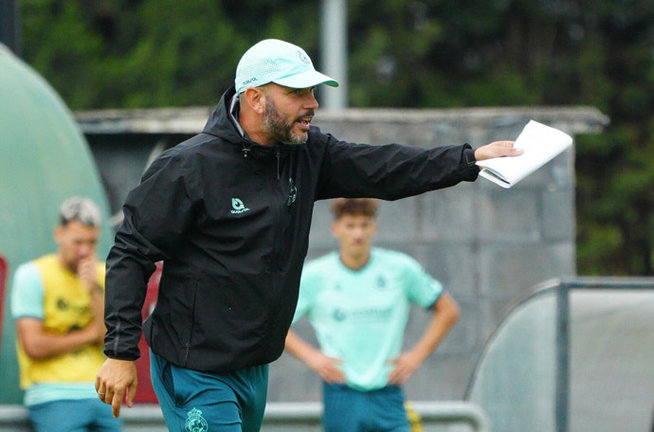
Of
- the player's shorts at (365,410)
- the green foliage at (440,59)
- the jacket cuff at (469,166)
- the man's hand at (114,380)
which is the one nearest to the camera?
the man's hand at (114,380)

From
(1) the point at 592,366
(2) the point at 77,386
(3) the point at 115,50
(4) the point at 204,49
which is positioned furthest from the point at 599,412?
(3) the point at 115,50

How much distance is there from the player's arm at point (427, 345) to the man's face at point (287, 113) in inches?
75.7

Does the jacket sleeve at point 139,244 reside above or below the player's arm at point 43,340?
above

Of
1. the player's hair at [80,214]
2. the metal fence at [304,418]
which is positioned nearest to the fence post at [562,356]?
the metal fence at [304,418]

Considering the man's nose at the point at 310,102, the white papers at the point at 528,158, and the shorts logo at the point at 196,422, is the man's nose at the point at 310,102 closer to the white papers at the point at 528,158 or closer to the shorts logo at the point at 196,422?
the white papers at the point at 528,158

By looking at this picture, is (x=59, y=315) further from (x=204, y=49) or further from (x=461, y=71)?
(x=461, y=71)

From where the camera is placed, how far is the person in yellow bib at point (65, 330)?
19.5 ft

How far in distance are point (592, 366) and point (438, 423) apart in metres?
0.87

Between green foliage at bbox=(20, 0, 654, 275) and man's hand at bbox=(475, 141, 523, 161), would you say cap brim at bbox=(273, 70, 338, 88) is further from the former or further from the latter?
green foliage at bbox=(20, 0, 654, 275)

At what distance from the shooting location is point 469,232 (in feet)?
28.0

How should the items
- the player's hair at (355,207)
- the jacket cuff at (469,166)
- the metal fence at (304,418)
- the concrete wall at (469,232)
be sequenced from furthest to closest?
1. the concrete wall at (469,232)
2. the metal fence at (304,418)
3. the player's hair at (355,207)
4. the jacket cuff at (469,166)

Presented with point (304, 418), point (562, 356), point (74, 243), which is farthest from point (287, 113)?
point (562, 356)

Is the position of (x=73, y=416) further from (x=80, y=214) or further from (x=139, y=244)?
(x=139, y=244)

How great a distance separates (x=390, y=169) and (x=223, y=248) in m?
0.66
